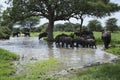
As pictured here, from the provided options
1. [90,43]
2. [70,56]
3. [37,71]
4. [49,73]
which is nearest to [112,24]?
[90,43]

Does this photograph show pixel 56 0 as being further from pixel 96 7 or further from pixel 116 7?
pixel 116 7

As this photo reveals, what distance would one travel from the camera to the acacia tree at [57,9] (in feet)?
121

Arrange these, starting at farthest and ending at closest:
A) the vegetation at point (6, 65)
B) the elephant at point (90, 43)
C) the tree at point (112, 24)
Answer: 1. the tree at point (112, 24)
2. the elephant at point (90, 43)
3. the vegetation at point (6, 65)

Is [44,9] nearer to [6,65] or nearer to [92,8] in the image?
[92,8]

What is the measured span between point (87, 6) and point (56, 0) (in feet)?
12.3

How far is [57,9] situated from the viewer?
129ft

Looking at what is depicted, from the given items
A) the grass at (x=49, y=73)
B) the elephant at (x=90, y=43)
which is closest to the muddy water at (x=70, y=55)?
the grass at (x=49, y=73)

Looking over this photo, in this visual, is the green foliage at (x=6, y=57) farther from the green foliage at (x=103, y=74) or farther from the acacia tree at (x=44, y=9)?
the acacia tree at (x=44, y=9)

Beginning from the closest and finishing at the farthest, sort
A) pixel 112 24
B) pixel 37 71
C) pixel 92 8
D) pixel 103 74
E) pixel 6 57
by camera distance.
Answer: pixel 103 74 → pixel 37 71 → pixel 6 57 → pixel 92 8 → pixel 112 24

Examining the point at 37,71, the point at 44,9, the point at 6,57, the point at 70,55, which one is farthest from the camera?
the point at 44,9

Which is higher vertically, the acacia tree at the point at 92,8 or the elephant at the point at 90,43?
the acacia tree at the point at 92,8

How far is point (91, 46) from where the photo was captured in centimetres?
2867

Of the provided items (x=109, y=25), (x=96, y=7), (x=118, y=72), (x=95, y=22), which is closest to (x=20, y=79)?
(x=118, y=72)

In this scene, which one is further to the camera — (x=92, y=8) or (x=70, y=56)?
(x=92, y=8)
